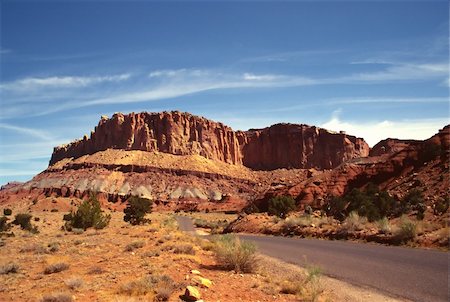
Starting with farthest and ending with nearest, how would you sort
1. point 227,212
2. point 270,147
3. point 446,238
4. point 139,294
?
point 270,147 → point 227,212 → point 446,238 → point 139,294

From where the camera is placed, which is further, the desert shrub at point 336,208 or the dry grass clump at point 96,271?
the desert shrub at point 336,208

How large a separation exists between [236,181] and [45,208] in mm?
73593

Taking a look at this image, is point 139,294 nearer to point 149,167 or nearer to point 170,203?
point 170,203

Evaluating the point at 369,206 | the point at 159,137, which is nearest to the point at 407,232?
the point at 369,206

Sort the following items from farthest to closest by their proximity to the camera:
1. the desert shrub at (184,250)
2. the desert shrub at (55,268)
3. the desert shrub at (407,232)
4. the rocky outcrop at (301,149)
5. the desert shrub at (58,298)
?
the rocky outcrop at (301,149)
the desert shrub at (407,232)
the desert shrub at (184,250)
the desert shrub at (55,268)
the desert shrub at (58,298)

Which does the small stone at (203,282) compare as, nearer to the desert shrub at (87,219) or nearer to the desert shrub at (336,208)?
the desert shrub at (87,219)

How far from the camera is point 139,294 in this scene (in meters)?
8.45

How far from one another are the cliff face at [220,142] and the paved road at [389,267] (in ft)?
450

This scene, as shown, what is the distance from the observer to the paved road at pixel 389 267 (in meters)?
9.38

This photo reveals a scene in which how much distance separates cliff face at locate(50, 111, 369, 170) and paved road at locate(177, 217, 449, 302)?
13717 cm

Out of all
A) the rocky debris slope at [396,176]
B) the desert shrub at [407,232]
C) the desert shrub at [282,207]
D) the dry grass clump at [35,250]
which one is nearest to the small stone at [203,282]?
the dry grass clump at [35,250]

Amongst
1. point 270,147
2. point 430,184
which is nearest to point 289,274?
point 430,184

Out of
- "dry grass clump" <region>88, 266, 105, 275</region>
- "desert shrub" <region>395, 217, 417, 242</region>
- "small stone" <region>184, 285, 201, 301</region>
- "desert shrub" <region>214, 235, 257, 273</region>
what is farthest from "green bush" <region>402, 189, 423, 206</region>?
"small stone" <region>184, 285, 201, 301</region>

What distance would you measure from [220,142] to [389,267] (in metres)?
161
